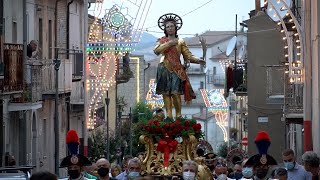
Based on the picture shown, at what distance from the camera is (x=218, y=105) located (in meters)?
97.4

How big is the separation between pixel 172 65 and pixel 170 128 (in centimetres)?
164

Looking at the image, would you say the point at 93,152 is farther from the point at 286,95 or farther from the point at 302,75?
the point at 302,75

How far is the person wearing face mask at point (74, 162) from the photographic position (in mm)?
17922

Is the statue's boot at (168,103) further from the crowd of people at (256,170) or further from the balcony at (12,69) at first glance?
the balcony at (12,69)

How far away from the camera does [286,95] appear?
144ft

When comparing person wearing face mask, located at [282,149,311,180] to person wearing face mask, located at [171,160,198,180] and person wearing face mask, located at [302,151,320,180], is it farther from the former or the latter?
person wearing face mask, located at [171,160,198,180]

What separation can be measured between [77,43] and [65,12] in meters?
3.95

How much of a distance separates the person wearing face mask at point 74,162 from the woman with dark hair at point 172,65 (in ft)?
14.9

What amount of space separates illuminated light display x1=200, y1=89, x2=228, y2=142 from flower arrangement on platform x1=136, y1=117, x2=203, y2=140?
2816 inches

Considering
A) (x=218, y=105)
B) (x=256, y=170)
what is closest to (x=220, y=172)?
(x=256, y=170)

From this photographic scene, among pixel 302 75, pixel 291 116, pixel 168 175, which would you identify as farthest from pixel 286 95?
pixel 168 175

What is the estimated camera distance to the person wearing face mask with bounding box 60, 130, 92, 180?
58.8 feet

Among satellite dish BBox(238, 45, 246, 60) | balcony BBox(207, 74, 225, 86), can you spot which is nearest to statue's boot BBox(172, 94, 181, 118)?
satellite dish BBox(238, 45, 246, 60)

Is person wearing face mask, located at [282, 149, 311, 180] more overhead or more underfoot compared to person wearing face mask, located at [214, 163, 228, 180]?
more overhead
